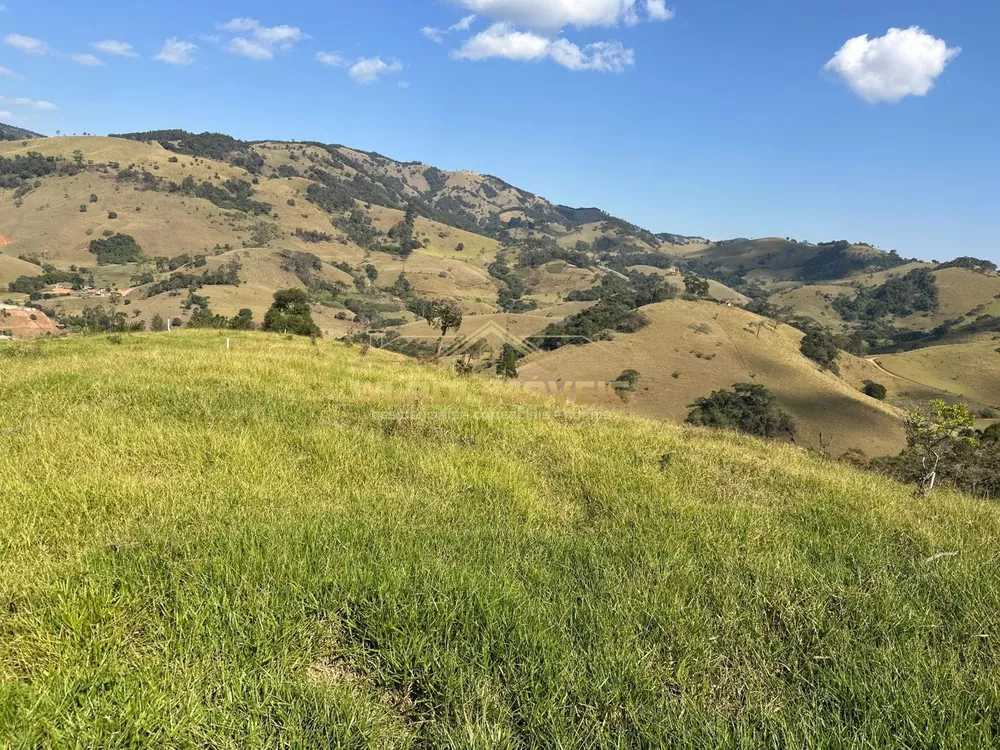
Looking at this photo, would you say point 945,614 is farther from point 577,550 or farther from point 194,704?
point 194,704

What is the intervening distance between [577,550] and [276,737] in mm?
2221

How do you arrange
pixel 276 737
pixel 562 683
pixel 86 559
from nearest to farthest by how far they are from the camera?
pixel 276 737, pixel 562 683, pixel 86 559

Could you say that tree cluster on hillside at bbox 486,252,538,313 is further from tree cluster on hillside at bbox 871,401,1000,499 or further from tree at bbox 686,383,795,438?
tree cluster on hillside at bbox 871,401,1000,499

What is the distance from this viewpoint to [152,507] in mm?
3969

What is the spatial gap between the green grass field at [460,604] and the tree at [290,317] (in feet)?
108

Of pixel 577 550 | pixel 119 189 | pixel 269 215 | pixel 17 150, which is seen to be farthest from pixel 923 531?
pixel 17 150

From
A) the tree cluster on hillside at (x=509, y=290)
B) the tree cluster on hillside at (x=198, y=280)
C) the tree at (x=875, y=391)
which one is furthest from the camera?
the tree cluster on hillside at (x=509, y=290)

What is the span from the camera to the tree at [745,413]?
127ft

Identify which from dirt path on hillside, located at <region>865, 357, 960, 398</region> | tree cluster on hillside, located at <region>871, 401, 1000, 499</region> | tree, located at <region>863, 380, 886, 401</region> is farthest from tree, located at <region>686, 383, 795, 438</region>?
dirt path on hillside, located at <region>865, 357, 960, 398</region>

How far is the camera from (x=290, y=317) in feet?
133

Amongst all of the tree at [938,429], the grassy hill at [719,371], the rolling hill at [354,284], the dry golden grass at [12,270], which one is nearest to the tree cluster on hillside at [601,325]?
the grassy hill at [719,371]

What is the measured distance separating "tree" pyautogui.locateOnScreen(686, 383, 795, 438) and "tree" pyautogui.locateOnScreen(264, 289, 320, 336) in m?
29.4

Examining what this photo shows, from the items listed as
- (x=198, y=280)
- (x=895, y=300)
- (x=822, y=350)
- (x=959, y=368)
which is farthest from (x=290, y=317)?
(x=895, y=300)

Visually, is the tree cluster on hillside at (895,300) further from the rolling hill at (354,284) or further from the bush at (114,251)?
the bush at (114,251)
